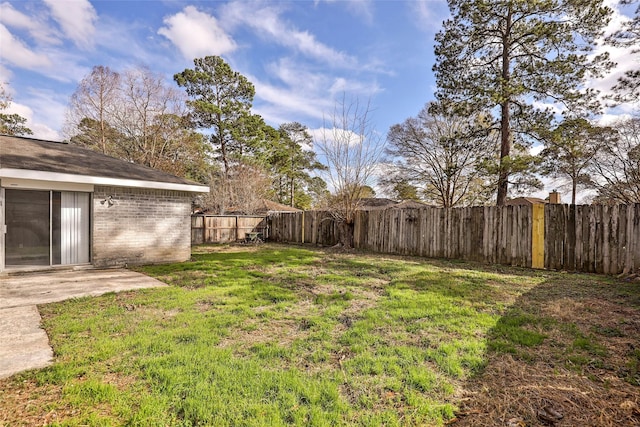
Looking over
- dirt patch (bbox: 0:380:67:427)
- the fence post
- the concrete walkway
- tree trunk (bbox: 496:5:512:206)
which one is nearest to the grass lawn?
dirt patch (bbox: 0:380:67:427)

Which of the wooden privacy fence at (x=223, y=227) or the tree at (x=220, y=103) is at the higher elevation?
the tree at (x=220, y=103)

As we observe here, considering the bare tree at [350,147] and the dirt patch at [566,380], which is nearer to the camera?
the dirt patch at [566,380]

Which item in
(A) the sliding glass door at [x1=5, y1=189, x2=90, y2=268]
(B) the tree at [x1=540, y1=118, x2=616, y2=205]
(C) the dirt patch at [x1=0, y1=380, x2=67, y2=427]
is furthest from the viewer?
(B) the tree at [x1=540, y1=118, x2=616, y2=205]

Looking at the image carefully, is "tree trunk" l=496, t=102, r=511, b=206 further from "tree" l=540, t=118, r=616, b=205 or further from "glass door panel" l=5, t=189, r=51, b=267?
"glass door panel" l=5, t=189, r=51, b=267

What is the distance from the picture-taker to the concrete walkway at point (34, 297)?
2676mm

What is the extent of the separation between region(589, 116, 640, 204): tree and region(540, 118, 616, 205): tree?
0.39 metres

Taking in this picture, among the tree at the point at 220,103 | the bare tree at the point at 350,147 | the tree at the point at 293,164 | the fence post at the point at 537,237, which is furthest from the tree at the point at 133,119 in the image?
the fence post at the point at 537,237

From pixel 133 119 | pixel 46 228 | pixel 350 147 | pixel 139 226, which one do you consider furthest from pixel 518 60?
pixel 133 119

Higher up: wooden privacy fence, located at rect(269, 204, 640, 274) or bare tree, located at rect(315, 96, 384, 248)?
bare tree, located at rect(315, 96, 384, 248)

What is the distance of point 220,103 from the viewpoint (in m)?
22.7

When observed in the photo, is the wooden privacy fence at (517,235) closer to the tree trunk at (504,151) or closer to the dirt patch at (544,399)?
the tree trunk at (504,151)

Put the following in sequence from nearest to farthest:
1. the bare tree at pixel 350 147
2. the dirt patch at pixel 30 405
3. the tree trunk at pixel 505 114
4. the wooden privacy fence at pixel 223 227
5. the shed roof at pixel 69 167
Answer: the dirt patch at pixel 30 405, the shed roof at pixel 69 167, the bare tree at pixel 350 147, the tree trunk at pixel 505 114, the wooden privacy fence at pixel 223 227

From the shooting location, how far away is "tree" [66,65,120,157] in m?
16.5

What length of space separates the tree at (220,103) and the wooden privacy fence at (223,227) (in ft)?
29.3
